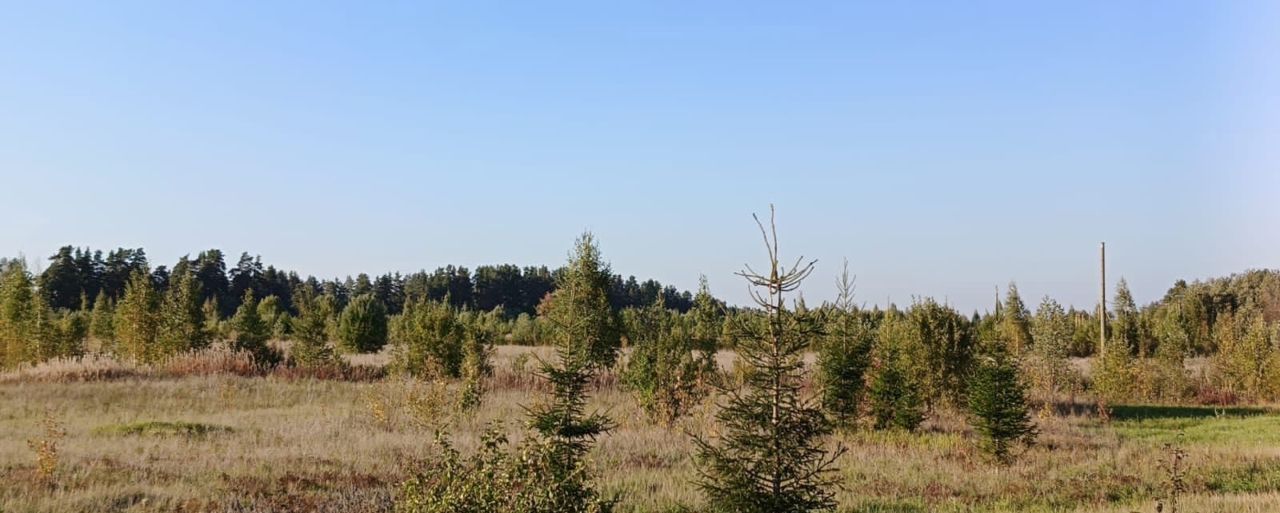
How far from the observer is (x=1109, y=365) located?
27109 millimetres

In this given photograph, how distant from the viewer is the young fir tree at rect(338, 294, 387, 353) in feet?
124

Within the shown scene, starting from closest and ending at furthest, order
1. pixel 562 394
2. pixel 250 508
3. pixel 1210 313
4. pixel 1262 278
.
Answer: pixel 250 508, pixel 562 394, pixel 1210 313, pixel 1262 278

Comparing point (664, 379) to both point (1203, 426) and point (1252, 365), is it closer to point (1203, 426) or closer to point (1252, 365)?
point (1203, 426)

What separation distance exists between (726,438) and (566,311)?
466 centimetres

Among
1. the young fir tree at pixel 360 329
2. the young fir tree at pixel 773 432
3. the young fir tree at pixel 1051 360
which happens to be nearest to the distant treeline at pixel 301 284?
the young fir tree at pixel 360 329

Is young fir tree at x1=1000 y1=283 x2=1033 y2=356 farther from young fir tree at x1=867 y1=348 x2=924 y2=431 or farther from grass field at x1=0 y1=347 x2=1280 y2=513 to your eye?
young fir tree at x1=867 y1=348 x2=924 y2=431

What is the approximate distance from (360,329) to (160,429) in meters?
23.6

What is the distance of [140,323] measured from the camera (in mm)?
28500

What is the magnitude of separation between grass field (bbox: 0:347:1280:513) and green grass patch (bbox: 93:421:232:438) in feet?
0.14

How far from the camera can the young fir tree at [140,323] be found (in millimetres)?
28219

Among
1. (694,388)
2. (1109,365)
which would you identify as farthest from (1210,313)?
(694,388)

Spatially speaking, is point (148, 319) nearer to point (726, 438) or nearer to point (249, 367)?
point (249, 367)

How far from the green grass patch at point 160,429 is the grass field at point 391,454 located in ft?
0.14

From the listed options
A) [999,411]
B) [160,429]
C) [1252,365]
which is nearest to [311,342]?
[160,429]
